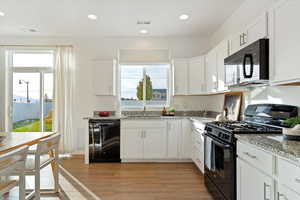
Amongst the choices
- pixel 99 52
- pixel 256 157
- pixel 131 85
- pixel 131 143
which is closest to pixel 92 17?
pixel 99 52

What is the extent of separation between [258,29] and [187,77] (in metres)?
2.55

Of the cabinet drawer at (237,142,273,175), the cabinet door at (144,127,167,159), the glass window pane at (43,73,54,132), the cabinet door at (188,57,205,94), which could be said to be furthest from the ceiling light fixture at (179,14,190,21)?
the glass window pane at (43,73,54,132)

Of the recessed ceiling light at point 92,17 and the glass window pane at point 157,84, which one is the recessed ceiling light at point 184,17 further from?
the recessed ceiling light at point 92,17

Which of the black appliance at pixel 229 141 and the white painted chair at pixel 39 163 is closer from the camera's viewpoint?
the black appliance at pixel 229 141

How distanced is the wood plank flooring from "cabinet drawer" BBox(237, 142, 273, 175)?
116 cm

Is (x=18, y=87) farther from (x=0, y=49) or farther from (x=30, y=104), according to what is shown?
(x=0, y=49)

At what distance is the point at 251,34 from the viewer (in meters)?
2.41

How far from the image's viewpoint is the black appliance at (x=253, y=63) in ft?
6.89

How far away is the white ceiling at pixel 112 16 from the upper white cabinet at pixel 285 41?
1.57 metres

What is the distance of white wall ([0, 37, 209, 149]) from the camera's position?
16.7 ft

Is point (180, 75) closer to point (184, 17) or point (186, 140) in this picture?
point (184, 17)

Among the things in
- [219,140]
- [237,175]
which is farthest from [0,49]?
[237,175]

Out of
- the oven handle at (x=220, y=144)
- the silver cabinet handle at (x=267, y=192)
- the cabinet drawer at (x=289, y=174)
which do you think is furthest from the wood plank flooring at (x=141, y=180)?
the cabinet drawer at (x=289, y=174)

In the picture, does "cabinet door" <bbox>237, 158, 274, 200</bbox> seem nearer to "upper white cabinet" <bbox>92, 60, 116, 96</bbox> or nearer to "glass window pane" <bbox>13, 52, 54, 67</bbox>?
"upper white cabinet" <bbox>92, 60, 116, 96</bbox>
